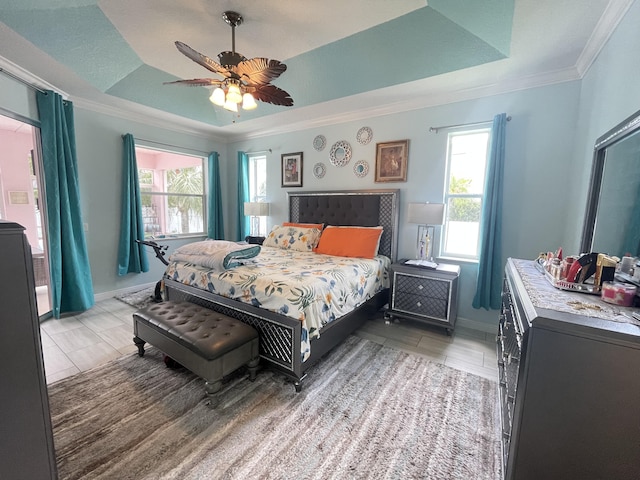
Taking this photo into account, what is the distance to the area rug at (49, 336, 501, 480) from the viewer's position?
142 cm

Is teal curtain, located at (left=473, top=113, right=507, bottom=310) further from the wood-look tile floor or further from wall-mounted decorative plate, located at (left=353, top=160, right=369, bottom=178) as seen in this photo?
wall-mounted decorative plate, located at (left=353, top=160, right=369, bottom=178)

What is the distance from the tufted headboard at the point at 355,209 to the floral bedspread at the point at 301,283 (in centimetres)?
53

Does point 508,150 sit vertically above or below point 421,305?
above

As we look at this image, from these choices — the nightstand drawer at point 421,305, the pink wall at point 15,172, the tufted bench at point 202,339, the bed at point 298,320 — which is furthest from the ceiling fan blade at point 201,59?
the pink wall at point 15,172

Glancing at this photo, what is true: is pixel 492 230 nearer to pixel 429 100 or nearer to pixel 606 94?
pixel 606 94

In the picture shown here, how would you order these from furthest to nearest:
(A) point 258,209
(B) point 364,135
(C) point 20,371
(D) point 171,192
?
(D) point 171,192 → (A) point 258,209 → (B) point 364,135 → (C) point 20,371

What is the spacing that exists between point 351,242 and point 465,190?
1.47 m

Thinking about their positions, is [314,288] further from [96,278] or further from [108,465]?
[96,278]

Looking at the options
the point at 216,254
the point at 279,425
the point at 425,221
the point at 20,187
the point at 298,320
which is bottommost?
the point at 279,425

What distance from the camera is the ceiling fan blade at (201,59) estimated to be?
5.86 feet

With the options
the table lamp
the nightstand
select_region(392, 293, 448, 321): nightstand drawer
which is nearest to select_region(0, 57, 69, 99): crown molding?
the table lamp

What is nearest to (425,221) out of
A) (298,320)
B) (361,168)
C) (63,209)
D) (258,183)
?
(361,168)

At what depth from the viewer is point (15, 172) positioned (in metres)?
3.89

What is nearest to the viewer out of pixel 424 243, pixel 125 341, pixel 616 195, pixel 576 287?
pixel 576 287
